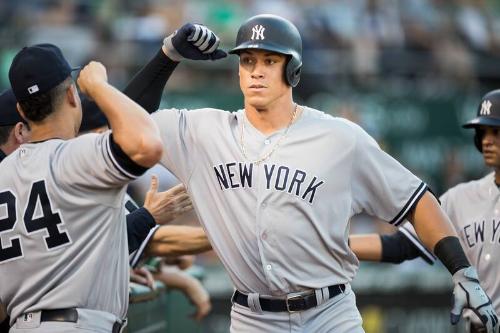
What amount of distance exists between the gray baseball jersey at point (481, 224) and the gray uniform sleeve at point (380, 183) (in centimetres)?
125

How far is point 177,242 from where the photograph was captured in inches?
241

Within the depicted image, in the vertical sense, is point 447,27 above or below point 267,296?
above

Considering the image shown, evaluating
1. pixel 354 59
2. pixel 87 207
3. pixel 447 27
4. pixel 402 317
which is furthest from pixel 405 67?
pixel 87 207

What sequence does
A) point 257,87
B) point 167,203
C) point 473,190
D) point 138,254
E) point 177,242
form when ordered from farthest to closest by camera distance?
point 473,190 < point 177,242 < point 138,254 < point 167,203 < point 257,87

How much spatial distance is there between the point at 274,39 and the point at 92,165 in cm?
140

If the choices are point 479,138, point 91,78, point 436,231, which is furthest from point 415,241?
point 91,78

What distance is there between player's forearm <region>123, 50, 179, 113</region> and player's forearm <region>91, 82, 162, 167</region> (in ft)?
3.60

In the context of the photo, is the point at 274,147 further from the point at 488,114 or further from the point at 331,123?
the point at 488,114

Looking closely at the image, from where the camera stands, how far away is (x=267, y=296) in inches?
199

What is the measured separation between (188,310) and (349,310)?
3058mm

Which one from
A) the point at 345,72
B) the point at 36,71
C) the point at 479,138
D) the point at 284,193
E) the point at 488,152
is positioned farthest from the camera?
the point at 345,72

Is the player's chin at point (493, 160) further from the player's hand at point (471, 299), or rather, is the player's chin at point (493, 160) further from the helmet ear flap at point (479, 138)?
the player's hand at point (471, 299)

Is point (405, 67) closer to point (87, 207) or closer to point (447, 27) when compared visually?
point (447, 27)

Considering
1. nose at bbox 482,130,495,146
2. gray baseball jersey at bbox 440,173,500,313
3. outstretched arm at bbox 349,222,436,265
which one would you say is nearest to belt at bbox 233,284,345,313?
outstretched arm at bbox 349,222,436,265
